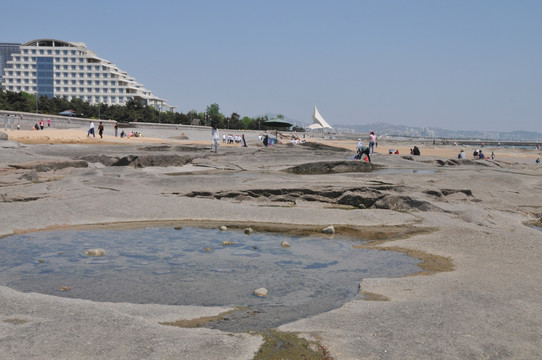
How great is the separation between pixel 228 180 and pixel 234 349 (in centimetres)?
1022

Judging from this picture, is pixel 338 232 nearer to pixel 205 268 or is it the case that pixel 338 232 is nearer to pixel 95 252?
pixel 205 268

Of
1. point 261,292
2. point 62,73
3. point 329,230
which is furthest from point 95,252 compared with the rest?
point 62,73

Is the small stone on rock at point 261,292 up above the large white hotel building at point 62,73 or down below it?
below

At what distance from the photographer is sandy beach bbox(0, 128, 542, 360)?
381cm

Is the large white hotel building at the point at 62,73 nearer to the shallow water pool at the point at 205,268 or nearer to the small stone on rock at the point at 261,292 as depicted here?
the shallow water pool at the point at 205,268

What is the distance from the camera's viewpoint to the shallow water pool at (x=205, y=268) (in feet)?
17.1

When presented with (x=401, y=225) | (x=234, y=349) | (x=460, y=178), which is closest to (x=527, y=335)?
(x=234, y=349)

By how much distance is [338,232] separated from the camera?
889 centimetres

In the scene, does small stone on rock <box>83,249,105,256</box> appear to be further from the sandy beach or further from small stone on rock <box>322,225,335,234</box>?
small stone on rock <box>322,225,335,234</box>

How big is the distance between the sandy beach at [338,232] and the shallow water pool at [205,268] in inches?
13.0

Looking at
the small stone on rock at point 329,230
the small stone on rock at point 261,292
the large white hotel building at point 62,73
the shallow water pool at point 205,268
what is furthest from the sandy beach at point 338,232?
the large white hotel building at point 62,73

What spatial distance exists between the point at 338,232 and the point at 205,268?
3.10 meters

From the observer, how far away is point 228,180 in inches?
544

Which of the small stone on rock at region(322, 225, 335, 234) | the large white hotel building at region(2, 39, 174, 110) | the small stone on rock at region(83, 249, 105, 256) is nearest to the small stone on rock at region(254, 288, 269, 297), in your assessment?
the small stone on rock at region(83, 249, 105, 256)
